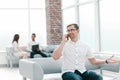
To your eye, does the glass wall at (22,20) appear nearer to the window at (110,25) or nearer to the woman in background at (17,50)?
the woman in background at (17,50)

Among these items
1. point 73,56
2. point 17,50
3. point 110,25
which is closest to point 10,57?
point 17,50

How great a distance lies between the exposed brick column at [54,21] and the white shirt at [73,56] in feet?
23.3

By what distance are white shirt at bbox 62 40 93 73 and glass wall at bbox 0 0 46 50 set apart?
7837 mm

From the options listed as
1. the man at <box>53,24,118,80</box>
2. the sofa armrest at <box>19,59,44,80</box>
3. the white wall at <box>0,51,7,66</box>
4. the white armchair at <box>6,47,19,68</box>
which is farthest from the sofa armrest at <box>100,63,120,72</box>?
the white wall at <box>0,51,7,66</box>

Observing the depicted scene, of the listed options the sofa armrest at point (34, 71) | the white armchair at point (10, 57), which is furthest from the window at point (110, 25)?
the white armchair at point (10, 57)

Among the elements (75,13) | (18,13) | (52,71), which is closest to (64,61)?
(52,71)

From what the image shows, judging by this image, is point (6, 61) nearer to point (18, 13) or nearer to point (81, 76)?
point (18, 13)

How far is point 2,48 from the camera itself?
11367 millimetres

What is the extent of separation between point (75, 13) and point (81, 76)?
6.32 metres

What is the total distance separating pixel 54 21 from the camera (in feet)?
36.0

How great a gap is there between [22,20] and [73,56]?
7.99 meters

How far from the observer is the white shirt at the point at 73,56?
152 inches

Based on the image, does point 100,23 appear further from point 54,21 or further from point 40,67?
point 40,67

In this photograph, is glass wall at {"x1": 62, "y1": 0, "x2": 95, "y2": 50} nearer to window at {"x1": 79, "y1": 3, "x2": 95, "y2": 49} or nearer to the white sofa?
window at {"x1": 79, "y1": 3, "x2": 95, "y2": 49}
